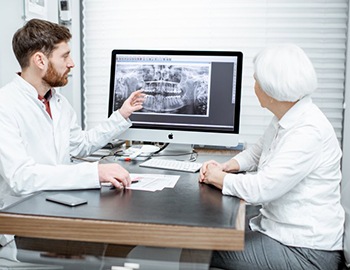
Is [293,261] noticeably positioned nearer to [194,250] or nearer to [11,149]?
[194,250]

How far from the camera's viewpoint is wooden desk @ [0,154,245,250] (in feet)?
3.47

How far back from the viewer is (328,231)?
1364 millimetres

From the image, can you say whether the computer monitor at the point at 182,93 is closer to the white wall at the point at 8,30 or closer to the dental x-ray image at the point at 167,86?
the dental x-ray image at the point at 167,86

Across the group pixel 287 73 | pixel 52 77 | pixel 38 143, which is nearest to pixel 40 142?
pixel 38 143

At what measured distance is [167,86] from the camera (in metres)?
2.12

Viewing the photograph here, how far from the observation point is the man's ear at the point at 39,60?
5.67 feet

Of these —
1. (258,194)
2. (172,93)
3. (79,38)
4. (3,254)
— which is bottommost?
(3,254)

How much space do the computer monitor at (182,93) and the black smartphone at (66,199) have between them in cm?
87

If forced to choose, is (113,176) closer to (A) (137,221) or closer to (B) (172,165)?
(A) (137,221)

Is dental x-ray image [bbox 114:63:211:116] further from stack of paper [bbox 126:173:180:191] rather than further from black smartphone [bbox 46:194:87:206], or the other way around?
black smartphone [bbox 46:194:87:206]

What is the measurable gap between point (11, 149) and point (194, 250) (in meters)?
0.76

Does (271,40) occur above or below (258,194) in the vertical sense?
above

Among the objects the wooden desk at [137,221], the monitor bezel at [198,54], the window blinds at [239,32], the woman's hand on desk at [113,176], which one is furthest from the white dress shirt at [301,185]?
the window blinds at [239,32]

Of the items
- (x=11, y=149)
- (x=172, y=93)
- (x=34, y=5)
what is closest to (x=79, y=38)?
(x=34, y=5)
